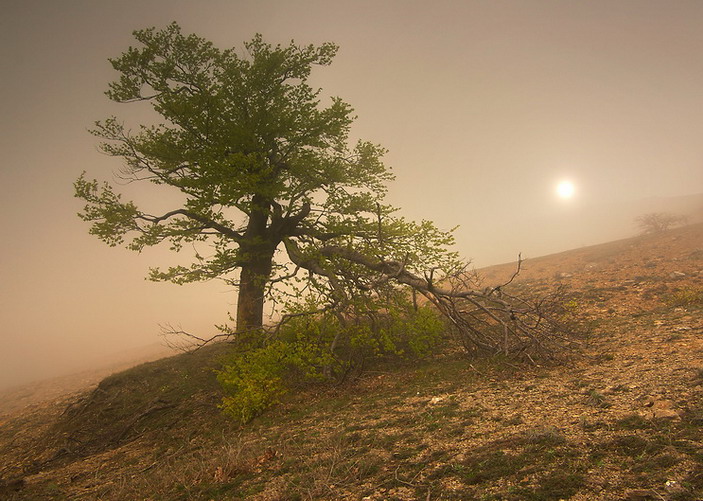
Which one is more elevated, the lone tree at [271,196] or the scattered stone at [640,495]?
the lone tree at [271,196]

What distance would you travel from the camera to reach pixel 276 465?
4.40 metres

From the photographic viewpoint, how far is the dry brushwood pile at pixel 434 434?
3109 millimetres

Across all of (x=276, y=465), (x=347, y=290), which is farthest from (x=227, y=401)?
(x=347, y=290)

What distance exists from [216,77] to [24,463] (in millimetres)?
11655

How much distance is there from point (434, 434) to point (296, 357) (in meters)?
3.81

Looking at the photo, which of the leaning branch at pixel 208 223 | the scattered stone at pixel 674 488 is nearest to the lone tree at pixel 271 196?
the leaning branch at pixel 208 223

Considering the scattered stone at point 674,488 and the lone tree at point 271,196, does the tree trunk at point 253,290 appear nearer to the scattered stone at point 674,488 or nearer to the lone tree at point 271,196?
the lone tree at point 271,196

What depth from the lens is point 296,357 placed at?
7406 mm

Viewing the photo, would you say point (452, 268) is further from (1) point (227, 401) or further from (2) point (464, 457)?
(1) point (227, 401)

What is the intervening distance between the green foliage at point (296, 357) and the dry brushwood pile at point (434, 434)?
1.48 feet

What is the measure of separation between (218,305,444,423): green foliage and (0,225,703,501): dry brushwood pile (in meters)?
0.45

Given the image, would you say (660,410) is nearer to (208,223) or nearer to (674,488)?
(674,488)

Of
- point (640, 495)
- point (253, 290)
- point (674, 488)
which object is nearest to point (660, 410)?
point (674, 488)

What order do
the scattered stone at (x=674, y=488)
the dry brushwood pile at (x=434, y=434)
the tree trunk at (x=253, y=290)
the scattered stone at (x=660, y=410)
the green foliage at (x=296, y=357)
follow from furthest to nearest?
the tree trunk at (x=253, y=290) → the green foliage at (x=296, y=357) → the scattered stone at (x=660, y=410) → the dry brushwood pile at (x=434, y=434) → the scattered stone at (x=674, y=488)
